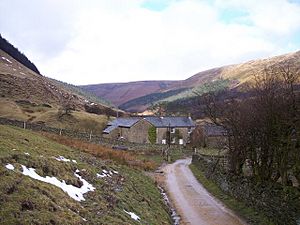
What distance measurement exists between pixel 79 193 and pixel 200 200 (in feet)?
47.9

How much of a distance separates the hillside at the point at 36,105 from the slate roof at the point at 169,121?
16021mm

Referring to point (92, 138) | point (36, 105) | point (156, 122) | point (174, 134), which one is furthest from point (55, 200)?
point (36, 105)

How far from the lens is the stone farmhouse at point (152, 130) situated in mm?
86625

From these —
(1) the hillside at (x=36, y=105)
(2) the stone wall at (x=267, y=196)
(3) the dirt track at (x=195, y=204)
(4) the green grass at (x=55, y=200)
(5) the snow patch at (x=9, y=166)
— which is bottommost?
(3) the dirt track at (x=195, y=204)

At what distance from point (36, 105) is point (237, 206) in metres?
98.3

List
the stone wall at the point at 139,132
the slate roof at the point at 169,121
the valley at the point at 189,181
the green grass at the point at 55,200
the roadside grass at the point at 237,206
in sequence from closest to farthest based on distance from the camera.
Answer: the green grass at the point at 55,200, the valley at the point at 189,181, the roadside grass at the point at 237,206, the stone wall at the point at 139,132, the slate roof at the point at 169,121

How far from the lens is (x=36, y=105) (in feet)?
373

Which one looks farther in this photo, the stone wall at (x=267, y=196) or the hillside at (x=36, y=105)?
the hillside at (x=36, y=105)

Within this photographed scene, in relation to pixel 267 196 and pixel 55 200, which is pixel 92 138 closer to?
pixel 267 196

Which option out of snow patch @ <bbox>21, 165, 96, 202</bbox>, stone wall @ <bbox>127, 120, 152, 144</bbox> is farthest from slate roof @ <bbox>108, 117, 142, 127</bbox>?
snow patch @ <bbox>21, 165, 96, 202</bbox>

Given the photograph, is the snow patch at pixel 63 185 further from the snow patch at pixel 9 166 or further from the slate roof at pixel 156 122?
the slate roof at pixel 156 122

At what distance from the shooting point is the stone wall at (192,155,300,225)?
58.7 feet

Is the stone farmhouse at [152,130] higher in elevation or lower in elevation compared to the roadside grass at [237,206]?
higher

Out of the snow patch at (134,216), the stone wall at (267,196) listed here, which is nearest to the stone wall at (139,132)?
the stone wall at (267,196)
